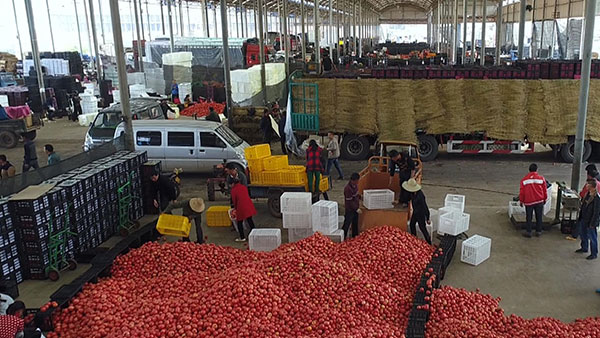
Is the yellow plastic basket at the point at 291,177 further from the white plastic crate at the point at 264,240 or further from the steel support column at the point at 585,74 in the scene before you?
the steel support column at the point at 585,74

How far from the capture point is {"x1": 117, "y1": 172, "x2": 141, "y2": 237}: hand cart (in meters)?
10.4

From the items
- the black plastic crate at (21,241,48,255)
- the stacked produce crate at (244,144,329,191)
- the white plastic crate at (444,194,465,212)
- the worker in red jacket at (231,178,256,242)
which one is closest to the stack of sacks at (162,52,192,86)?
the stacked produce crate at (244,144,329,191)

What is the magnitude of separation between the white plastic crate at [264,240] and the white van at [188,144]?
4.63 metres

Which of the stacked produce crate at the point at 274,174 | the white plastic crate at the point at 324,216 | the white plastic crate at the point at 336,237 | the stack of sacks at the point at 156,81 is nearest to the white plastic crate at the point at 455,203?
the white plastic crate at the point at 336,237

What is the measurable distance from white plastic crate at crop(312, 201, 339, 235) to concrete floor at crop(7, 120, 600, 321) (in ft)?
4.18

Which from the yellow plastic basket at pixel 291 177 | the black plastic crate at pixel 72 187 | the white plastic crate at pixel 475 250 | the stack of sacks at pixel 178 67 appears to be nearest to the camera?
the black plastic crate at pixel 72 187

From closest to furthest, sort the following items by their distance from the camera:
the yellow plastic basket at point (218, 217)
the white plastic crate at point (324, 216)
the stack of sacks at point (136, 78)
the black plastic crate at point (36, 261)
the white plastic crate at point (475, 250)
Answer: the black plastic crate at point (36, 261)
the white plastic crate at point (475, 250)
the white plastic crate at point (324, 216)
the yellow plastic basket at point (218, 217)
the stack of sacks at point (136, 78)

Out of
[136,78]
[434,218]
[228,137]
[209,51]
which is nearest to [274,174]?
[228,137]

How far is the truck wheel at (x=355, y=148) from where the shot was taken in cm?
1772

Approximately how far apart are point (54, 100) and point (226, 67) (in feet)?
45.9

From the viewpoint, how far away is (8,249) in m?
8.13

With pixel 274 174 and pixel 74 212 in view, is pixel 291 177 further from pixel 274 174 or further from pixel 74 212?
pixel 74 212

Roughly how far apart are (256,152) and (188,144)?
3067 millimetres

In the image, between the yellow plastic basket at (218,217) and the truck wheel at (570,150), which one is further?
the truck wheel at (570,150)
